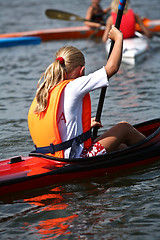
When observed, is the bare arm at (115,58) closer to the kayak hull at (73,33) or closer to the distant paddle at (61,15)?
the distant paddle at (61,15)

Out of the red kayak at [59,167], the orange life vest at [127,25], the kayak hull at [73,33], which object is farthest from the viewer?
the kayak hull at [73,33]

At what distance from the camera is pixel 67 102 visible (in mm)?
3479

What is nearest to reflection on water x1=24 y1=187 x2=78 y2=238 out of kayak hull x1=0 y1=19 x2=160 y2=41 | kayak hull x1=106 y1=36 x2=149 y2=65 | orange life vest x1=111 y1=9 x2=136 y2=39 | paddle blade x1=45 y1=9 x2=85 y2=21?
kayak hull x1=106 y1=36 x2=149 y2=65

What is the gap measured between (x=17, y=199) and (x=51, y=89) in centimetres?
92

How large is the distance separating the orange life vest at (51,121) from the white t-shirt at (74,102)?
0.12 ft

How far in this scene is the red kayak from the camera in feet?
11.7

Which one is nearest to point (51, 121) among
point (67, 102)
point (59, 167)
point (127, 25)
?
point (67, 102)

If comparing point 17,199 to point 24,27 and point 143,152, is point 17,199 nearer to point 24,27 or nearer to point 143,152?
point 143,152

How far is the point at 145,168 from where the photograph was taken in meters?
4.06

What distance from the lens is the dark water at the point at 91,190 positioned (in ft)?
10.1

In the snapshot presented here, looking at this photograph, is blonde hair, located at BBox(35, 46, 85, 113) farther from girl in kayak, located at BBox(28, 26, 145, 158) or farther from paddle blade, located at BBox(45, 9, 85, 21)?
paddle blade, located at BBox(45, 9, 85, 21)

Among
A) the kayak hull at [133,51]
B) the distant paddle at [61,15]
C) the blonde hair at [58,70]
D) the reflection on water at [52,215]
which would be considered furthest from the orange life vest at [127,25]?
the reflection on water at [52,215]

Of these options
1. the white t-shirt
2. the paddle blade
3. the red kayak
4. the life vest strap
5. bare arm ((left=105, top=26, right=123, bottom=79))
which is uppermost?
bare arm ((left=105, top=26, right=123, bottom=79))

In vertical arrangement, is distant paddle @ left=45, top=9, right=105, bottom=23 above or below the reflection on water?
above
